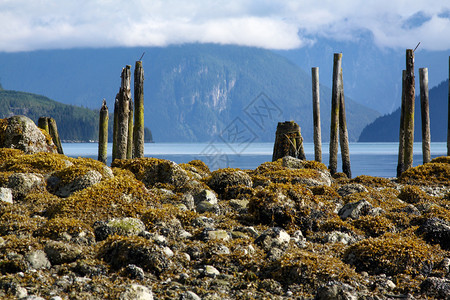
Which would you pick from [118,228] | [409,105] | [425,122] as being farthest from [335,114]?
[118,228]

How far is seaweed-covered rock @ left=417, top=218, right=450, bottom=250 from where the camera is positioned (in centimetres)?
880

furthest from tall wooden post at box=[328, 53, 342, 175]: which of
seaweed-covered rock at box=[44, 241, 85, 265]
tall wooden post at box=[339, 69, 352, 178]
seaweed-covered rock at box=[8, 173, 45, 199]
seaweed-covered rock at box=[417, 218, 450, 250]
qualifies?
seaweed-covered rock at box=[44, 241, 85, 265]

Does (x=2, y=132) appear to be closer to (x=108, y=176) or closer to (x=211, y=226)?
(x=108, y=176)

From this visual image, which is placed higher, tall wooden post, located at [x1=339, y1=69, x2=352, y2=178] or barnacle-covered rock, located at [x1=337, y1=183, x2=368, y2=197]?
tall wooden post, located at [x1=339, y1=69, x2=352, y2=178]

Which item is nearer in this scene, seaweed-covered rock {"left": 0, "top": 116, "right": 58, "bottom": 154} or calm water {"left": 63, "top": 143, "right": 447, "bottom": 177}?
seaweed-covered rock {"left": 0, "top": 116, "right": 58, "bottom": 154}

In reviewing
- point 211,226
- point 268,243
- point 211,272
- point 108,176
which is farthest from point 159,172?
point 211,272

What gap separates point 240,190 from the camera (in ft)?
40.3

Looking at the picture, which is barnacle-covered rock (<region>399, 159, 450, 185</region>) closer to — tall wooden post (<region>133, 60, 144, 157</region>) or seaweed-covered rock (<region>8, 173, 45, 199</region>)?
tall wooden post (<region>133, 60, 144, 157</region>)

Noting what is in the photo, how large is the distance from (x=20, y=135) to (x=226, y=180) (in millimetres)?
6560

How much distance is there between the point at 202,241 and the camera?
808 centimetres

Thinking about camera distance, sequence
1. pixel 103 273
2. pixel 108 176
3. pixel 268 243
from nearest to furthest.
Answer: pixel 103 273
pixel 268 243
pixel 108 176

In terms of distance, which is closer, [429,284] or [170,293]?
[170,293]

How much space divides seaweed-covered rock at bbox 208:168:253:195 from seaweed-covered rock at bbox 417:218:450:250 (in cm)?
476

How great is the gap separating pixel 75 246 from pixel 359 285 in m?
3.85
